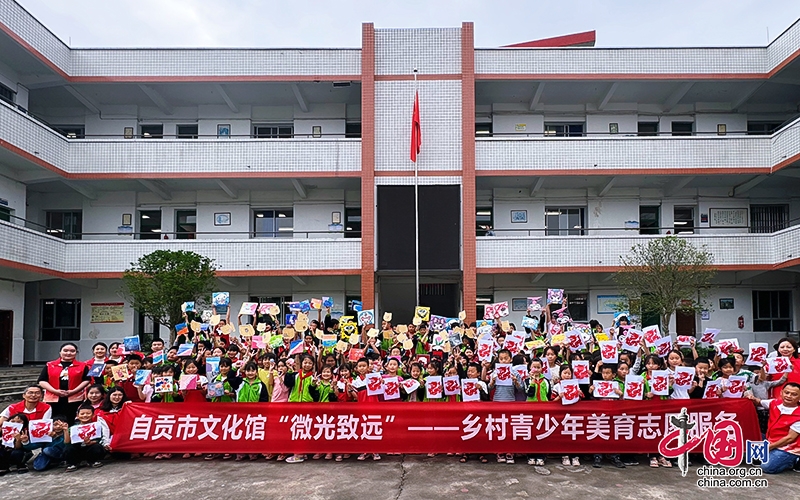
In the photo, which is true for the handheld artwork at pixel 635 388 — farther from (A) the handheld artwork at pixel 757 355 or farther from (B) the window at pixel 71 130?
(B) the window at pixel 71 130

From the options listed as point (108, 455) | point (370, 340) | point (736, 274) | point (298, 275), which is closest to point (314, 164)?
point (298, 275)

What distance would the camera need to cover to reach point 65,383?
7.69m

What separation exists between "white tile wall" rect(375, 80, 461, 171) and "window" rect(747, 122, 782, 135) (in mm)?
10314

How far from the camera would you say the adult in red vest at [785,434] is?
21.2ft

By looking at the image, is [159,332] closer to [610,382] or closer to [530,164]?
[530,164]

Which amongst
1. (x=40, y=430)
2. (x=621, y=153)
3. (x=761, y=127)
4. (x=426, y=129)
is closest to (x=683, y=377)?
(x=40, y=430)

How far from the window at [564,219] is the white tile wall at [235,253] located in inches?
266

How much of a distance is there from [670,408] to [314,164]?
12520mm

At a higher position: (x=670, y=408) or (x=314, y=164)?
(x=314, y=164)

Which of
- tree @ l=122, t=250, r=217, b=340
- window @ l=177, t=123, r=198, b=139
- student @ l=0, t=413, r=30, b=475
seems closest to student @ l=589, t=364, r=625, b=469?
student @ l=0, t=413, r=30, b=475

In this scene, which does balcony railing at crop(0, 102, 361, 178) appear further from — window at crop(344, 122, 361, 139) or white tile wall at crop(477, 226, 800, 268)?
white tile wall at crop(477, 226, 800, 268)

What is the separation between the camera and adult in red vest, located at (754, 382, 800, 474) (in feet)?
21.2

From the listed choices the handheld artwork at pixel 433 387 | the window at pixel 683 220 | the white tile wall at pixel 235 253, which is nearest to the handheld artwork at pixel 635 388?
the handheld artwork at pixel 433 387

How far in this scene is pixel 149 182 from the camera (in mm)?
17109
